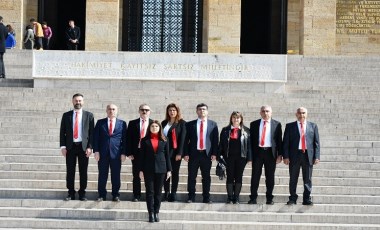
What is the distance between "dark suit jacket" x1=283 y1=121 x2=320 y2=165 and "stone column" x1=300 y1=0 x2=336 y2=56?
14253mm

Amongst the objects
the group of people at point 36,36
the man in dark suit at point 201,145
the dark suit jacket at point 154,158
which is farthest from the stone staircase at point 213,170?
the group of people at point 36,36

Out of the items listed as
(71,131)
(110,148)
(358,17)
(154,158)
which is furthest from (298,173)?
(358,17)

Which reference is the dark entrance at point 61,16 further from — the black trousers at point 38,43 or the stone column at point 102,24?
the black trousers at point 38,43

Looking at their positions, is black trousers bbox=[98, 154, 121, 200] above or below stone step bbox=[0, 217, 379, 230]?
above

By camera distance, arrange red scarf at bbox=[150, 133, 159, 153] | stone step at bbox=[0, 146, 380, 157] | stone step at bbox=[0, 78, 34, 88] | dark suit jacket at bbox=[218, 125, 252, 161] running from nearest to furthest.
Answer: red scarf at bbox=[150, 133, 159, 153] < dark suit jacket at bbox=[218, 125, 252, 161] < stone step at bbox=[0, 146, 380, 157] < stone step at bbox=[0, 78, 34, 88]

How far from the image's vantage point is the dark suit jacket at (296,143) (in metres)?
12.4

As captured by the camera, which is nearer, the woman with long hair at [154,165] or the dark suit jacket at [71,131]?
the woman with long hair at [154,165]

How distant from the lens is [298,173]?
1239 cm

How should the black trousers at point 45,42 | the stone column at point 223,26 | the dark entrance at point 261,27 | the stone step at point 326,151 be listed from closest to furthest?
1. the stone step at point 326,151
2. the stone column at point 223,26
3. the black trousers at point 45,42
4. the dark entrance at point 261,27

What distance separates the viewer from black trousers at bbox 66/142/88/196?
1219 cm

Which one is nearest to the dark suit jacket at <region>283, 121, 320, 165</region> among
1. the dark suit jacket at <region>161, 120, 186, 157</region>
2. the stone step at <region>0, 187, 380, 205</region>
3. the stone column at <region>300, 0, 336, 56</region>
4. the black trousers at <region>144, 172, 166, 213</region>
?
the stone step at <region>0, 187, 380, 205</region>

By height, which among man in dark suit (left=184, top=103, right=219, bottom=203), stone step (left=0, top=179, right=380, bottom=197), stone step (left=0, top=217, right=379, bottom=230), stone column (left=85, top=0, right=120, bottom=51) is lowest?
stone step (left=0, top=217, right=379, bottom=230)

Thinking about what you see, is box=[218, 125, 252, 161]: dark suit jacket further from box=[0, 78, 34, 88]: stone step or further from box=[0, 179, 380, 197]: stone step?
box=[0, 78, 34, 88]: stone step

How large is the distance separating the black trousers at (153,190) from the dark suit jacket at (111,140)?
0.87 metres
